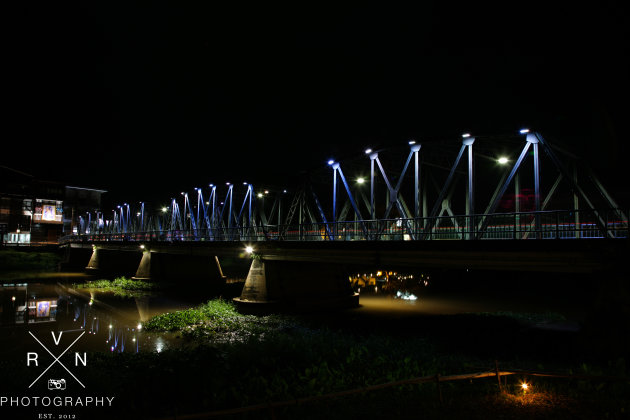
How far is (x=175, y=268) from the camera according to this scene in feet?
156

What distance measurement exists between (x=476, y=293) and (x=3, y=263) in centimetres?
6440

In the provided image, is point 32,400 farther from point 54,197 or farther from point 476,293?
point 54,197

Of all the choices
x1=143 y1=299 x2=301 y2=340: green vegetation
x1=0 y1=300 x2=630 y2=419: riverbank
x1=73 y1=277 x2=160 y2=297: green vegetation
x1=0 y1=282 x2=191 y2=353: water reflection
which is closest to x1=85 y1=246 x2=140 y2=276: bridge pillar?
x1=73 y1=277 x2=160 y2=297: green vegetation

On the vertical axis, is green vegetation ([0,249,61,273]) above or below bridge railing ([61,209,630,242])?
below

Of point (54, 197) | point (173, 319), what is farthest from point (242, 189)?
point (54, 197)

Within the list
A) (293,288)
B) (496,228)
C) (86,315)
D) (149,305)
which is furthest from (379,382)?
(149,305)

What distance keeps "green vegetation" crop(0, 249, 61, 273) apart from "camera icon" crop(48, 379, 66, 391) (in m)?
59.1

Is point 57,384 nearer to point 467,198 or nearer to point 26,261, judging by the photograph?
point 467,198

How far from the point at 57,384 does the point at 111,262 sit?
56.4 meters

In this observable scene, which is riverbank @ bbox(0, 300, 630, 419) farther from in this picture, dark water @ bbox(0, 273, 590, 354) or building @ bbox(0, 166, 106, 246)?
building @ bbox(0, 166, 106, 246)

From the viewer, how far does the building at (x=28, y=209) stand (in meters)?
78.5

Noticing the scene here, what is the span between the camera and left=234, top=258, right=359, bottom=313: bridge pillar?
86.7ft

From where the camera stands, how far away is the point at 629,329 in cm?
1159

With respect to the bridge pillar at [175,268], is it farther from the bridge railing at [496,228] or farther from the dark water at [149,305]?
the bridge railing at [496,228]
